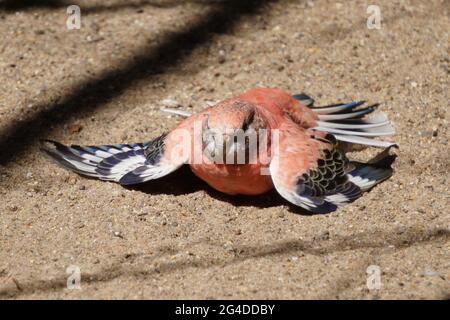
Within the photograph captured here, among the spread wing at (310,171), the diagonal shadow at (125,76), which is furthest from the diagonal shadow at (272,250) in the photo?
the diagonal shadow at (125,76)

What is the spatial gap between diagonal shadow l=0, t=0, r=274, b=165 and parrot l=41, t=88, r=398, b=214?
255 millimetres

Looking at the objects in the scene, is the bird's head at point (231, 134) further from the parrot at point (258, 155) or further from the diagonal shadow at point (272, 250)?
the diagonal shadow at point (272, 250)

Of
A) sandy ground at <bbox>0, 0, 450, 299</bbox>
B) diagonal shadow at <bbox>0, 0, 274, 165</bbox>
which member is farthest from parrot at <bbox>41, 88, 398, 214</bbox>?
diagonal shadow at <bbox>0, 0, 274, 165</bbox>

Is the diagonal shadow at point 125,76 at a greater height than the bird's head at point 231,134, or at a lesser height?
greater

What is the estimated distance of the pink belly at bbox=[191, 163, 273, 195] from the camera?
18.2 feet

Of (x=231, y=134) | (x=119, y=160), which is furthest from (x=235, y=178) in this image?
(x=119, y=160)

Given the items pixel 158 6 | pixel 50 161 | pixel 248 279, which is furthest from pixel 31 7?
pixel 248 279

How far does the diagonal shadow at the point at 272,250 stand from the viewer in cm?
500

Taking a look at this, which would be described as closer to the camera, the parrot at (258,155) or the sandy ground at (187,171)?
the sandy ground at (187,171)

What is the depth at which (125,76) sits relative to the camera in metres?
7.20

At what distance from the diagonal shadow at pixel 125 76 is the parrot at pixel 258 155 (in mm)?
255

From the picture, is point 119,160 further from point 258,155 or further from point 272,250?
point 272,250

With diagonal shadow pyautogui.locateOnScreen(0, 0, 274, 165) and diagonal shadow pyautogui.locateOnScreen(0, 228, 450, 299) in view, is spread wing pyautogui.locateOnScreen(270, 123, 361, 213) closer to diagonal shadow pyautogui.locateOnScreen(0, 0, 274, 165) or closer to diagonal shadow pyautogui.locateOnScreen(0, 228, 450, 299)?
diagonal shadow pyautogui.locateOnScreen(0, 228, 450, 299)

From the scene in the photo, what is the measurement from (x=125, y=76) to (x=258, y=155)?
2001mm
